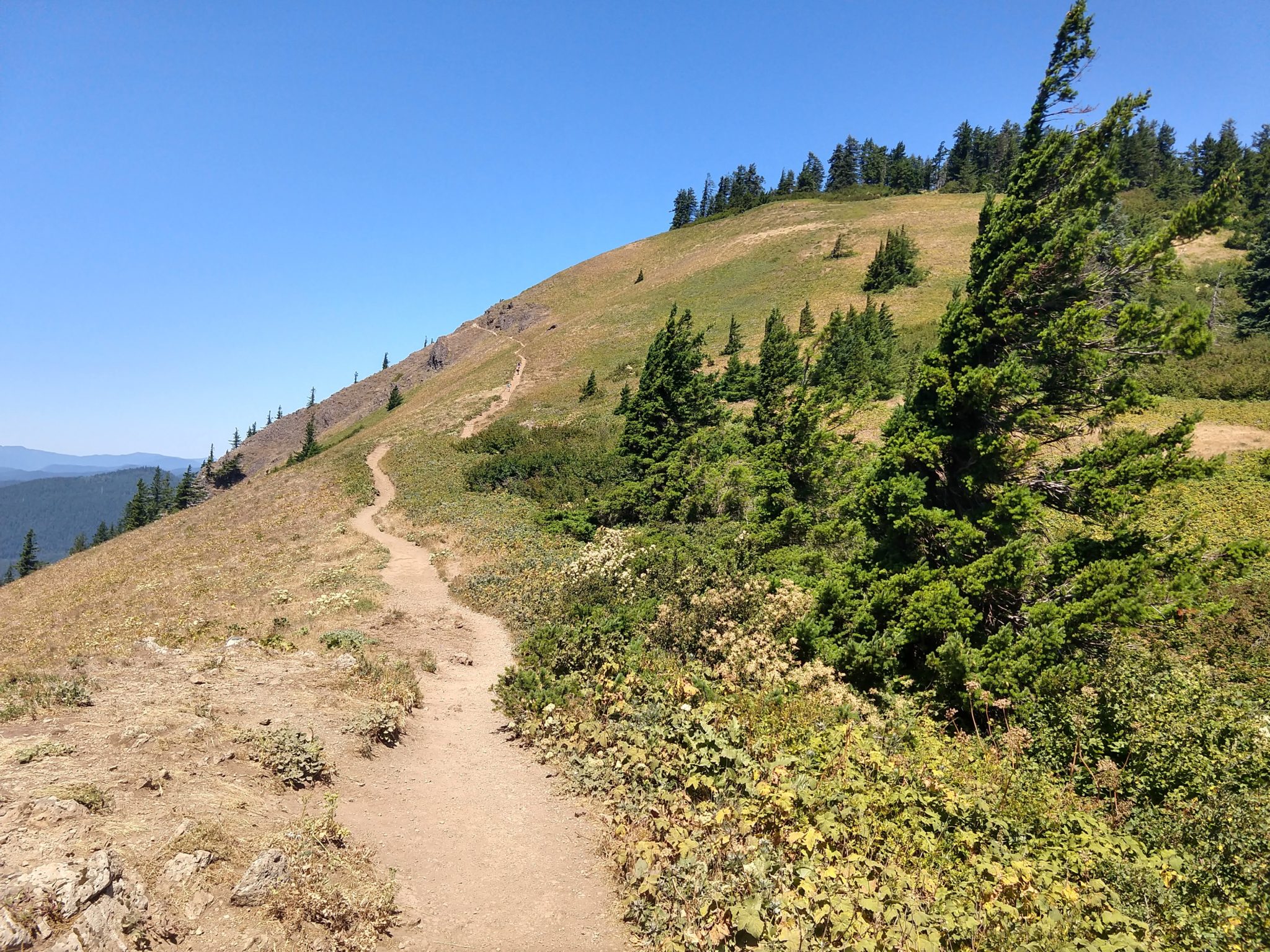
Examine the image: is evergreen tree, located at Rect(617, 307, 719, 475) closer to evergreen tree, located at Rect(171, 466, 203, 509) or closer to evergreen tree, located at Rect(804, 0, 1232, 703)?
evergreen tree, located at Rect(804, 0, 1232, 703)

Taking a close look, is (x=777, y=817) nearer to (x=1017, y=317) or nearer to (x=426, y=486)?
(x=1017, y=317)

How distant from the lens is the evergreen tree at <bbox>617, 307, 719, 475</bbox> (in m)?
24.4

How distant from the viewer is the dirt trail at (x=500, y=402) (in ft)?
165

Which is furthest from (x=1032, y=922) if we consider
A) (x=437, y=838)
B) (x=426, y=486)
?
(x=426, y=486)

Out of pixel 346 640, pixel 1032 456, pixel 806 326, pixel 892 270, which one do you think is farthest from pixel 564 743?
pixel 892 270

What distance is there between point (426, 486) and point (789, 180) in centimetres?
11516

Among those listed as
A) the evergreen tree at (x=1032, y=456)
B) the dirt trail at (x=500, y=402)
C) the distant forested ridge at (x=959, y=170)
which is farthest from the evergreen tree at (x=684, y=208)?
the evergreen tree at (x=1032, y=456)

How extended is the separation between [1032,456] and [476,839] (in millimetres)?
10213

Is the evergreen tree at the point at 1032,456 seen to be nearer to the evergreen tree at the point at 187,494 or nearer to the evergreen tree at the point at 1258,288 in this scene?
the evergreen tree at the point at 1258,288

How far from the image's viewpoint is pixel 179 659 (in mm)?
11375

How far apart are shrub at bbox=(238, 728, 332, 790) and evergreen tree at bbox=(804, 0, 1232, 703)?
7.92 meters

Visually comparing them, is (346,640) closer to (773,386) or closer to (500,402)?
(773,386)

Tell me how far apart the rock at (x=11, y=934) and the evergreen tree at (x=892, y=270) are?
62.3m

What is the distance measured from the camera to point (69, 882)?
4.39 m
